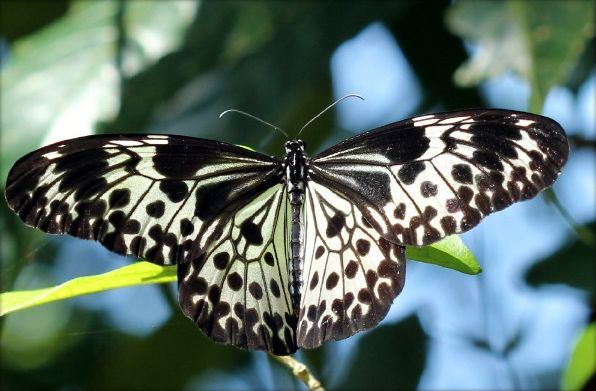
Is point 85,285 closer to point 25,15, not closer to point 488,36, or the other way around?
point 488,36

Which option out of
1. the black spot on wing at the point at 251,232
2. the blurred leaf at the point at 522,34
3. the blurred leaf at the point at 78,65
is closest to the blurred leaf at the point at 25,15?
the blurred leaf at the point at 78,65

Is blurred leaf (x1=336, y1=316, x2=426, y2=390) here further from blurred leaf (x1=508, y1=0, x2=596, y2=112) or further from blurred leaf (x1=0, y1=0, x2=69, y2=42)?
blurred leaf (x1=0, y1=0, x2=69, y2=42)

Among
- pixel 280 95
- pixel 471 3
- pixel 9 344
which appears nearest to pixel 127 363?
pixel 9 344

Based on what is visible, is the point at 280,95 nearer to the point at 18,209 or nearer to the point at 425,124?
the point at 425,124

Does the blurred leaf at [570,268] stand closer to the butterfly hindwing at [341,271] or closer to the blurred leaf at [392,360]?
the blurred leaf at [392,360]

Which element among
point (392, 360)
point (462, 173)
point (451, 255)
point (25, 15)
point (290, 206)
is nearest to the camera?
point (451, 255)

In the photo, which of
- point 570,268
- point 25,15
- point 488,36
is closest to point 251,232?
point 488,36
